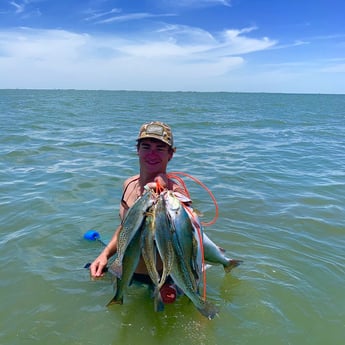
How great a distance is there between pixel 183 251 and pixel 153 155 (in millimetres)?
1260

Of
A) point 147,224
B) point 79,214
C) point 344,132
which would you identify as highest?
point 147,224

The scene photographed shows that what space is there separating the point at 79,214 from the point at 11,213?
4.66 ft

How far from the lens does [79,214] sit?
27.9 ft

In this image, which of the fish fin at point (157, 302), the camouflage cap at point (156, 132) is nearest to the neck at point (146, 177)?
the camouflage cap at point (156, 132)

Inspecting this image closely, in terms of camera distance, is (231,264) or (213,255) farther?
(231,264)

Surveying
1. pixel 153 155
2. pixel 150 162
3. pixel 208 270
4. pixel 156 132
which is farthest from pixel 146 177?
pixel 208 270

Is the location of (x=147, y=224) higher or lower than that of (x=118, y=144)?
higher

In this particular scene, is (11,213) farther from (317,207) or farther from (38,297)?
(317,207)

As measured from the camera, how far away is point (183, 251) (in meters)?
3.74

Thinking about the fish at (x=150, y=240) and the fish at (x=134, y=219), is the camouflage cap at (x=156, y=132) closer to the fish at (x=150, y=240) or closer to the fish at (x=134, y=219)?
the fish at (x=134, y=219)

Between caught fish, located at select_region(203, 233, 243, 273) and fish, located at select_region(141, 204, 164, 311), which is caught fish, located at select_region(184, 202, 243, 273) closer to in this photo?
caught fish, located at select_region(203, 233, 243, 273)

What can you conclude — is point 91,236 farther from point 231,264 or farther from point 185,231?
point 185,231

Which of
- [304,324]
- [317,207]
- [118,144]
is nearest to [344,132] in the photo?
[118,144]

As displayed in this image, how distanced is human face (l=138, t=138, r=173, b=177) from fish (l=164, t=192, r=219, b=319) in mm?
1068
